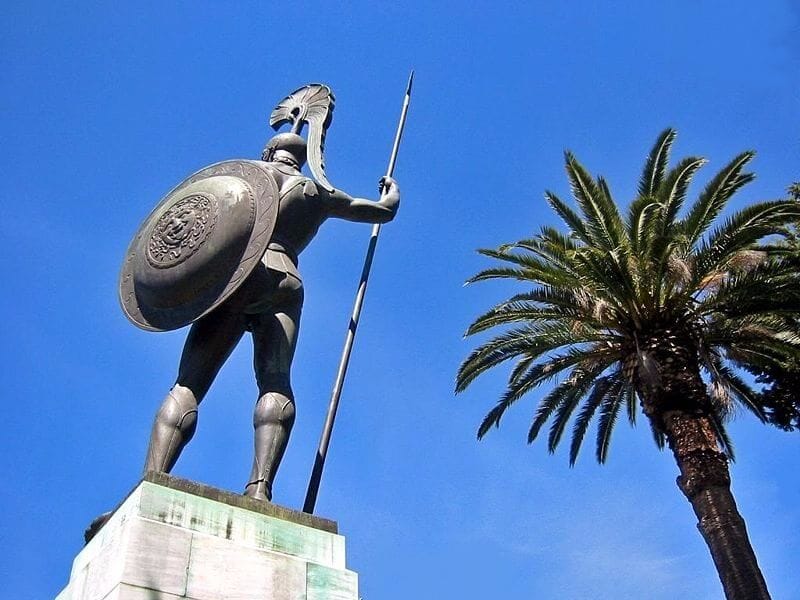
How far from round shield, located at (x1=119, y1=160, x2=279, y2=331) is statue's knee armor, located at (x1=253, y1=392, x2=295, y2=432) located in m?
0.71

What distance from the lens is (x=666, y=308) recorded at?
15.1 metres

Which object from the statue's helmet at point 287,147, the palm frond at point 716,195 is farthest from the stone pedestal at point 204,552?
the palm frond at point 716,195

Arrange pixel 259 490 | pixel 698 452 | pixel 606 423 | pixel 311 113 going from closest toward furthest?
pixel 259 490 → pixel 311 113 → pixel 698 452 → pixel 606 423

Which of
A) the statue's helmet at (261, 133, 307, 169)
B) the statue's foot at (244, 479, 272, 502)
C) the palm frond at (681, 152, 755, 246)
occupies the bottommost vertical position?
the statue's foot at (244, 479, 272, 502)

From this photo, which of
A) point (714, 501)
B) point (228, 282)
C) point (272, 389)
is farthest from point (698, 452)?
point (228, 282)

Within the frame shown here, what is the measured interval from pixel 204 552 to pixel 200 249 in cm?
202

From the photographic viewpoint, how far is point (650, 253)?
15047 millimetres

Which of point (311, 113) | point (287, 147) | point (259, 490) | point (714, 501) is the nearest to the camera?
point (259, 490)

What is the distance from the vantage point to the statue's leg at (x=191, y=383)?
539 centimetres

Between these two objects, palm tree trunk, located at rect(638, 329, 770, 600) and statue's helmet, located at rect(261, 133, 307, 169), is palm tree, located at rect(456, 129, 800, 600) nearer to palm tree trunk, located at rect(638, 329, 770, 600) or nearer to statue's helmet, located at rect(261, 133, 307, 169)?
palm tree trunk, located at rect(638, 329, 770, 600)

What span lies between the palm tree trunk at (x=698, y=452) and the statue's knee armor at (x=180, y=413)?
988cm

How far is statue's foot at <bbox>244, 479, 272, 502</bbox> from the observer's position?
539cm

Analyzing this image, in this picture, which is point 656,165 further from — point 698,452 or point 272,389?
point 272,389

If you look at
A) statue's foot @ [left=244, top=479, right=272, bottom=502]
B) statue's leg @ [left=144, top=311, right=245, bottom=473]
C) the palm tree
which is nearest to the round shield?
statue's leg @ [left=144, top=311, right=245, bottom=473]
